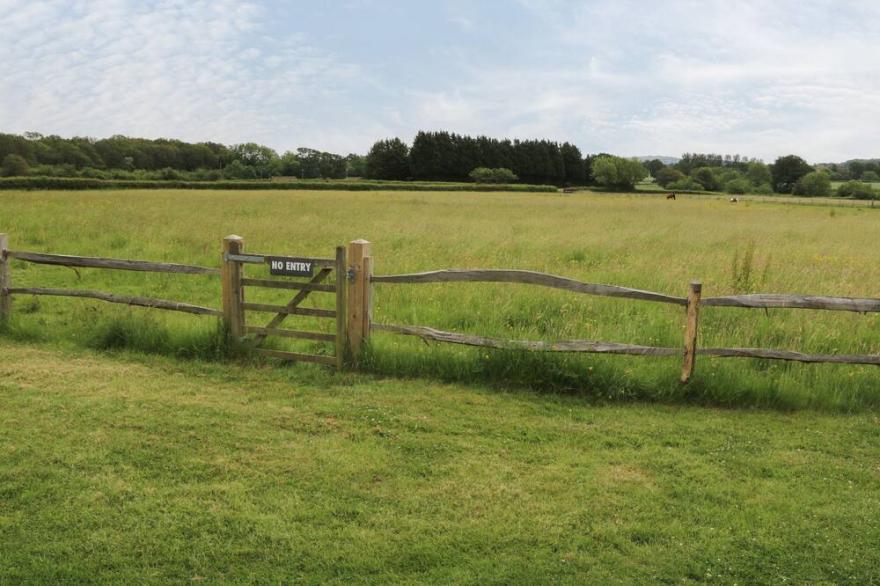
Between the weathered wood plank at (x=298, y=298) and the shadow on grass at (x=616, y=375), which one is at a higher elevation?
the weathered wood plank at (x=298, y=298)

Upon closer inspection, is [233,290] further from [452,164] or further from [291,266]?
[452,164]

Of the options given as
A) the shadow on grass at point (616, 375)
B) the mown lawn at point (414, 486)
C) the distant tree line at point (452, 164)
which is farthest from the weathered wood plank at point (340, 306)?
the distant tree line at point (452, 164)

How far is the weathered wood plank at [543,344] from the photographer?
23.3ft

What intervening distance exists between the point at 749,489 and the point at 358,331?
4.32 meters

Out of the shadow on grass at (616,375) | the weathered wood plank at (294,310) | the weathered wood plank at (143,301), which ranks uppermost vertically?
the weathered wood plank at (294,310)

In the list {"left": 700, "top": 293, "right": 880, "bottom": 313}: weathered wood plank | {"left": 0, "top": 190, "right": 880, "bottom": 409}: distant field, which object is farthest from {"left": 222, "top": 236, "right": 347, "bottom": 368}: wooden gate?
{"left": 700, "top": 293, "right": 880, "bottom": 313}: weathered wood plank

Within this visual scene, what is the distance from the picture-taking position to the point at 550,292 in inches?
434

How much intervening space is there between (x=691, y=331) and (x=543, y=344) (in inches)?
59.7

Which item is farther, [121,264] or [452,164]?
[452,164]

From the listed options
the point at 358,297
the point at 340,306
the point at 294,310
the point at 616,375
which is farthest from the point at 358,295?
the point at 616,375

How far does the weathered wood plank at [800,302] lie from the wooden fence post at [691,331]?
91mm

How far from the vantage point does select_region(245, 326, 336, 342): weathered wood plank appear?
7676mm

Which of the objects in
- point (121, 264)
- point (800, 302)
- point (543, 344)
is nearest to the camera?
point (800, 302)

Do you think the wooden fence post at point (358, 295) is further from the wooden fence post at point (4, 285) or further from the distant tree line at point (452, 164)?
the distant tree line at point (452, 164)
